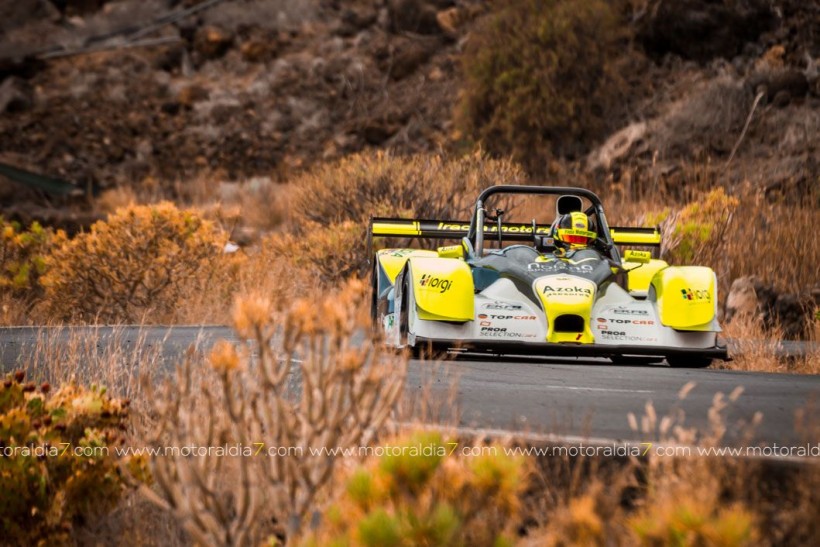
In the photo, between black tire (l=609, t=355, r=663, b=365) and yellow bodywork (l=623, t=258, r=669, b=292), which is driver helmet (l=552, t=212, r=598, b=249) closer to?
yellow bodywork (l=623, t=258, r=669, b=292)

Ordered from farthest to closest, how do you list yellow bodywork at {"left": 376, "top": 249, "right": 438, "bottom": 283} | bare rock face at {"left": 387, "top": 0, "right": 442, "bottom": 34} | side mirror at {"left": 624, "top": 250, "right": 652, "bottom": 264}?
bare rock face at {"left": 387, "top": 0, "right": 442, "bottom": 34} → yellow bodywork at {"left": 376, "top": 249, "right": 438, "bottom": 283} → side mirror at {"left": 624, "top": 250, "right": 652, "bottom": 264}

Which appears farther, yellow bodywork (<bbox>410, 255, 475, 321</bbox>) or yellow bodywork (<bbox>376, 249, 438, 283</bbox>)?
yellow bodywork (<bbox>376, 249, 438, 283</bbox>)

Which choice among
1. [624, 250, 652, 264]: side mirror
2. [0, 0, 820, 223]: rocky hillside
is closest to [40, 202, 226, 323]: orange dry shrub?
[624, 250, 652, 264]: side mirror

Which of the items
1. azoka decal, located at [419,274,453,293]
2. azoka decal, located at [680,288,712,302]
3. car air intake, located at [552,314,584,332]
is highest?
azoka decal, located at [419,274,453,293]

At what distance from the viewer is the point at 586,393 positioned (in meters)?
9.22

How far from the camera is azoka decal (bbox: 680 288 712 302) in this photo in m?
11.5

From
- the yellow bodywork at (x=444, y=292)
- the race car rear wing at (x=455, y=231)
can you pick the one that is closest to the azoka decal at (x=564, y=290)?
the yellow bodywork at (x=444, y=292)

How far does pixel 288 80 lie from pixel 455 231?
32.3 m

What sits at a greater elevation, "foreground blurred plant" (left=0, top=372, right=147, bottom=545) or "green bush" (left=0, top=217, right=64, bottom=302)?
"green bush" (left=0, top=217, right=64, bottom=302)

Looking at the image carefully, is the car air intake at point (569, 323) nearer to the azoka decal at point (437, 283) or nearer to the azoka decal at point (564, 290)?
the azoka decal at point (564, 290)

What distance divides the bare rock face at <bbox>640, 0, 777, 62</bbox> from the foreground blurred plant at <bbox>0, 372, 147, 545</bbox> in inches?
1208

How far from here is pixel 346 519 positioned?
5145mm

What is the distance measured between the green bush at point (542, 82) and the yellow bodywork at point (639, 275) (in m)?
18.2

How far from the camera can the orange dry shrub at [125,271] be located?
18312 mm
